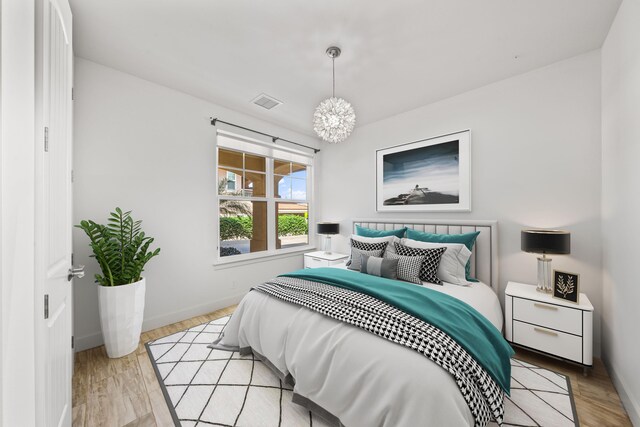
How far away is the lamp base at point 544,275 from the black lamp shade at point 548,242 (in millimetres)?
185

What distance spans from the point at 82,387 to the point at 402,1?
3540mm

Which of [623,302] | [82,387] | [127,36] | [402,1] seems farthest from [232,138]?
[623,302]

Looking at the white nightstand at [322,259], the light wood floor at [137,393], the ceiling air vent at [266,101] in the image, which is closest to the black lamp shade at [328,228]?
the white nightstand at [322,259]

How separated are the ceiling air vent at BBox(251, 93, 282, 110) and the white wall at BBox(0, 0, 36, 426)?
2282 mm

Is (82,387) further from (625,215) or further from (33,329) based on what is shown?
(625,215)

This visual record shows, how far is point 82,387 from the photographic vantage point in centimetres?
185

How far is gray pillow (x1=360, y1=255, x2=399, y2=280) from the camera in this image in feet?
8.27

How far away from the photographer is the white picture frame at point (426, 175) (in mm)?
2988

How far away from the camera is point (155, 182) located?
2781mm

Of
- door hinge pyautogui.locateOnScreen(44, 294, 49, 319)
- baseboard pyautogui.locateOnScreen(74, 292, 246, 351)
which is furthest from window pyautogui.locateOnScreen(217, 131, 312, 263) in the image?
door hinge pyautogui.locateOnScreen(44, 294, 49, 319)

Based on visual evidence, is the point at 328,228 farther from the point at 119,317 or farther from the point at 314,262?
the point at 119,317

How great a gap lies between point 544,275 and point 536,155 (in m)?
1.17

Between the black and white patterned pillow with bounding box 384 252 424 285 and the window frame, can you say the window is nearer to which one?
the window frame

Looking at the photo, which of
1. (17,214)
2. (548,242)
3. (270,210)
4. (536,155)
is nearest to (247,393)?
(17,214)
